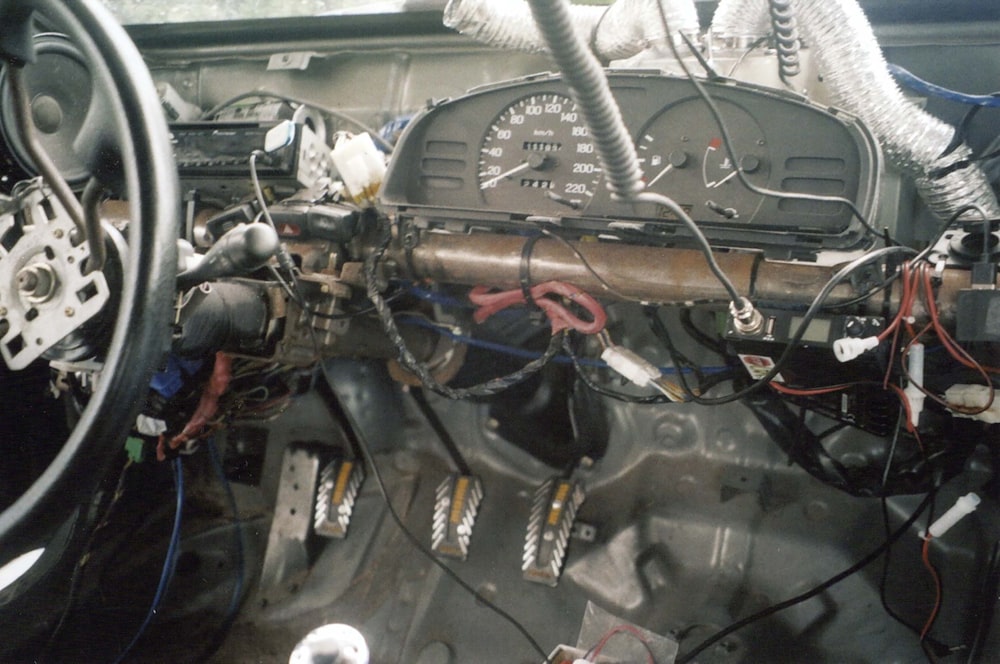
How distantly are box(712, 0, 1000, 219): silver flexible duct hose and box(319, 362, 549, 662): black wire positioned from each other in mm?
1023

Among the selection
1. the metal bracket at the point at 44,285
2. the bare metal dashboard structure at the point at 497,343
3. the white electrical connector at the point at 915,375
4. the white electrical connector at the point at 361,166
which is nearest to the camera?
the metal bracket at the point at 44,285

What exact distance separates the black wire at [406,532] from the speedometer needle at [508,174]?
0.64 m

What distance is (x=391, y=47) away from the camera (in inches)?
64.2

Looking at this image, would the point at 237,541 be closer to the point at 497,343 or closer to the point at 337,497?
the point at 337,497

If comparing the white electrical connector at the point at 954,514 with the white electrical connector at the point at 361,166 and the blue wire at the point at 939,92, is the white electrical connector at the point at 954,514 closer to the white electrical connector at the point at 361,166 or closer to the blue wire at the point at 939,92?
the blue wire at the point at 939,92

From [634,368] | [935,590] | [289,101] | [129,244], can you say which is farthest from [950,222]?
[289,101]

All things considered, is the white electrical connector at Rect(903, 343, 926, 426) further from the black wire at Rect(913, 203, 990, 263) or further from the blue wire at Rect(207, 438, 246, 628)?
the blue wire at Rect(207, 438, 246, 628)

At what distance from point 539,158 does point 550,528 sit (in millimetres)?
789

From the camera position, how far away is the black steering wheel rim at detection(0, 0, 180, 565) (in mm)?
637

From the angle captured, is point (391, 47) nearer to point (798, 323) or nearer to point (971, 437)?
point (798, 323)

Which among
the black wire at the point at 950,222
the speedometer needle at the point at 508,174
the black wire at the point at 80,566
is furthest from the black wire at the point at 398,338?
the black wire at the point at 80,566

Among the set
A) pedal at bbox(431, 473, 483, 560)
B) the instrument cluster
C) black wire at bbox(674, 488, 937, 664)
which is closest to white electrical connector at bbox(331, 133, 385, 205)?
the instrument cluster

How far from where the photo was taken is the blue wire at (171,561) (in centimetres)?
164

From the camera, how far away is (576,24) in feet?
3.76
